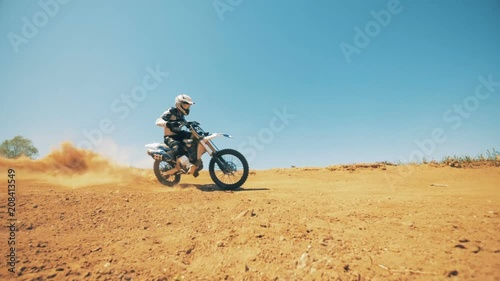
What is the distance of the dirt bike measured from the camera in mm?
7582

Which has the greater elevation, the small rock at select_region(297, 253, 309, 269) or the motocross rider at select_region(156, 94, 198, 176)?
the motocross rider at select_region(156, 94, 198, 176)

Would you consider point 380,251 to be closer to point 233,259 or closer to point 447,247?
point 447,247

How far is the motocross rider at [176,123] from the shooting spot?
837 centimetres

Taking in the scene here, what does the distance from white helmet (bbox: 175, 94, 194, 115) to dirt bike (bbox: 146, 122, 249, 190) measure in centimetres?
52

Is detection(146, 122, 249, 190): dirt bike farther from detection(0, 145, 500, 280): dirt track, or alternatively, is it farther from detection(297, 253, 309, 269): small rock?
detection(297, 253, 309, 269): small rock

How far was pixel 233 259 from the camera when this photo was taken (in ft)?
9.32

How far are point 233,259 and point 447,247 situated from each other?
2.23 metres

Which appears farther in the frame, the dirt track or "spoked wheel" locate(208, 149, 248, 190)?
"spoked wheel" locate(208, 149, 248, 190)

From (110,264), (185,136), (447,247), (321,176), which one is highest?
(185,136)

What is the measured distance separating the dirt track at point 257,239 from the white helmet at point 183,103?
152 inches

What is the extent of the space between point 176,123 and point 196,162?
1385 millimetres

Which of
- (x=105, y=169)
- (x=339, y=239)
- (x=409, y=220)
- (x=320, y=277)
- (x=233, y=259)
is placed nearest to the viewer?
(x=320, y=277)

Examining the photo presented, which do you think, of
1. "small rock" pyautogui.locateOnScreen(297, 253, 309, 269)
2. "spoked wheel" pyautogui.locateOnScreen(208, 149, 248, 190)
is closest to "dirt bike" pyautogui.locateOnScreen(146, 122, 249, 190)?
"spoked wheel" pyautogui.locateOnScreen(208, 149, 248, 190)

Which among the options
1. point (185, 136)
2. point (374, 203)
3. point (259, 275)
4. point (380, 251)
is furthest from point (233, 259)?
point (185, 136)
